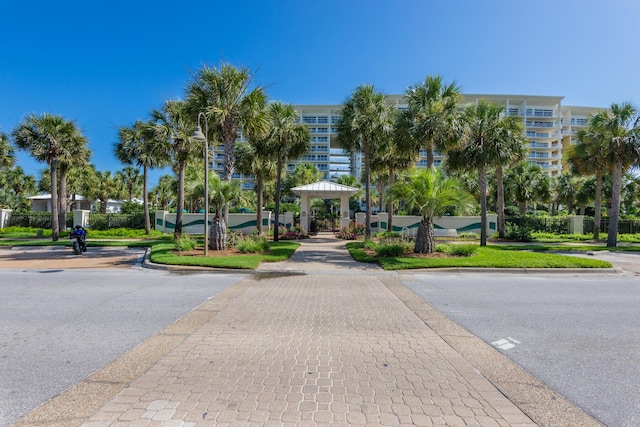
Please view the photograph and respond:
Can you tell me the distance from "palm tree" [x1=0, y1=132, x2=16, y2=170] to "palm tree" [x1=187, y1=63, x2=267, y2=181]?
19.8 meters

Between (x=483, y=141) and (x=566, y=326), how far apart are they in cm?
1558

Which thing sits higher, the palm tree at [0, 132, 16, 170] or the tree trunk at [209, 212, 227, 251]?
the palm tree at [0, 132, 16, 170]

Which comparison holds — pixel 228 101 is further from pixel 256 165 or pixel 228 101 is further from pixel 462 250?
pixel 462 250

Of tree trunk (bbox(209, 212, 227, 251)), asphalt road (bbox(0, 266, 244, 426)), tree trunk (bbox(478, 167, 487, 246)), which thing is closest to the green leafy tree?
tree trunk (bbox(478, 167, 487, 246))

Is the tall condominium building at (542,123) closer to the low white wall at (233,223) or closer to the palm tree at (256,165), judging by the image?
the low white wall at (233,223)

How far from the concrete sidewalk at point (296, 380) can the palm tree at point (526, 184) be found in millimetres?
33453

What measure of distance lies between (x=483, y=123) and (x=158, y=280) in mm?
17960

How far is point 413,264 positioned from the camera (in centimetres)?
1209

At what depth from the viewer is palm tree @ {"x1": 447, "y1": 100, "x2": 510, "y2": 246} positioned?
1872cm

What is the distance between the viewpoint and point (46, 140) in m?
21.9

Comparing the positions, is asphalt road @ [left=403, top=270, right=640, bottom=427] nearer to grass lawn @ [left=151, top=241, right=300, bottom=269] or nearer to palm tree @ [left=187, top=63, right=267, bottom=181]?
grass lawn @ [left=151, top=241, right=300, bottom=269]

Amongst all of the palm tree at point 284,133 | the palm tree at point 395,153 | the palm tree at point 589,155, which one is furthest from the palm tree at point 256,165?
the palm tree at point 589,155

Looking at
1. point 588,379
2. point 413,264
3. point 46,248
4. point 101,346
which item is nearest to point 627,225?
point 413,264

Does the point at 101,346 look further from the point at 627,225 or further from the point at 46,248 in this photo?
the point at 627,225
